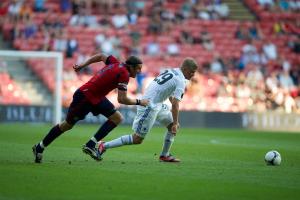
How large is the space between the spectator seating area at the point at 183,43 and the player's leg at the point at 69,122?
15.4 metres

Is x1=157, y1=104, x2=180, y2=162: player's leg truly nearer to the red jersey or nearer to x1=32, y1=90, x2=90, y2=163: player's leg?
the red jersey

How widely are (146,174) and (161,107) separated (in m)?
2.40

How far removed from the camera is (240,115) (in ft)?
99.0

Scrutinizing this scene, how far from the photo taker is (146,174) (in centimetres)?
1185

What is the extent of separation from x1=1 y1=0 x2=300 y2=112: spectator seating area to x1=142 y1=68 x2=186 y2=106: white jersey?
14923mm

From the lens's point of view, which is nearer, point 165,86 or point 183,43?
point 165,86

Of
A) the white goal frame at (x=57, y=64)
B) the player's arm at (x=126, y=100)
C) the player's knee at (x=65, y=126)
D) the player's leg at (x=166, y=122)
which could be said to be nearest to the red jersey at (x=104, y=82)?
the player's arm at (x=126, y=100)

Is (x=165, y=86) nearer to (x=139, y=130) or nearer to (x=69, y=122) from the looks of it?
(x=139, y=130)

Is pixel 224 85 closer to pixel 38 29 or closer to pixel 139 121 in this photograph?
pixel 38 29

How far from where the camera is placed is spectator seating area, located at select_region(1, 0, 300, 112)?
31.6 meters

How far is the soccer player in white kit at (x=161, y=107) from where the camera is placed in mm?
13602

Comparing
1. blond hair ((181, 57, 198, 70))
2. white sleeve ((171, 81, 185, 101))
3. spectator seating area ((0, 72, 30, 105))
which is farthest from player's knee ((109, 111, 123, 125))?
spectator seating area ((0, 72, 30, 105))

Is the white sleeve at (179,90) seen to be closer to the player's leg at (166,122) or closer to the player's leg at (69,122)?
the player's leg at (166,122)

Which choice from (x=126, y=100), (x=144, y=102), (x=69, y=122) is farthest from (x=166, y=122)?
(x=69, y=122)
